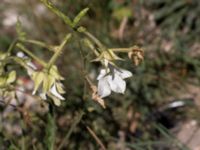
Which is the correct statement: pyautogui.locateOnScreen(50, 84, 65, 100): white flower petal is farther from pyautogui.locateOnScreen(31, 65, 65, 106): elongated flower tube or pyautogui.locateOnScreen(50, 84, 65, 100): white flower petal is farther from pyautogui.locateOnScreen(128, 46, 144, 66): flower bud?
pyautogui.locateOnScreen(128, 46, 144, 66): flower bud

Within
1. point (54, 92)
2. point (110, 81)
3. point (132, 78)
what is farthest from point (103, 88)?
point (132, 78)

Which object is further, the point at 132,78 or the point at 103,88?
the point at 132,78

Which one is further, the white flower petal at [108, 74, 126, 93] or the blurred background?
the blurred background

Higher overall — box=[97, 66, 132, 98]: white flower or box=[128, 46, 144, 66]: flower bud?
box=[128, 46, 144, 66]: flower bud

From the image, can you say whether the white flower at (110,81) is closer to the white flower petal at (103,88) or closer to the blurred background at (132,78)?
the white flower petal at (103,88)

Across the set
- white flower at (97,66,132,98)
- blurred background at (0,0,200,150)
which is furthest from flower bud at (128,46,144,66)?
blurred background at (0,0,200,150)

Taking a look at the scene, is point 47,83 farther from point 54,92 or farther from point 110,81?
point 110,81

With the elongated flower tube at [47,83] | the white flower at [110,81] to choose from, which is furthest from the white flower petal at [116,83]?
the elongated flower tube at [47,83]
